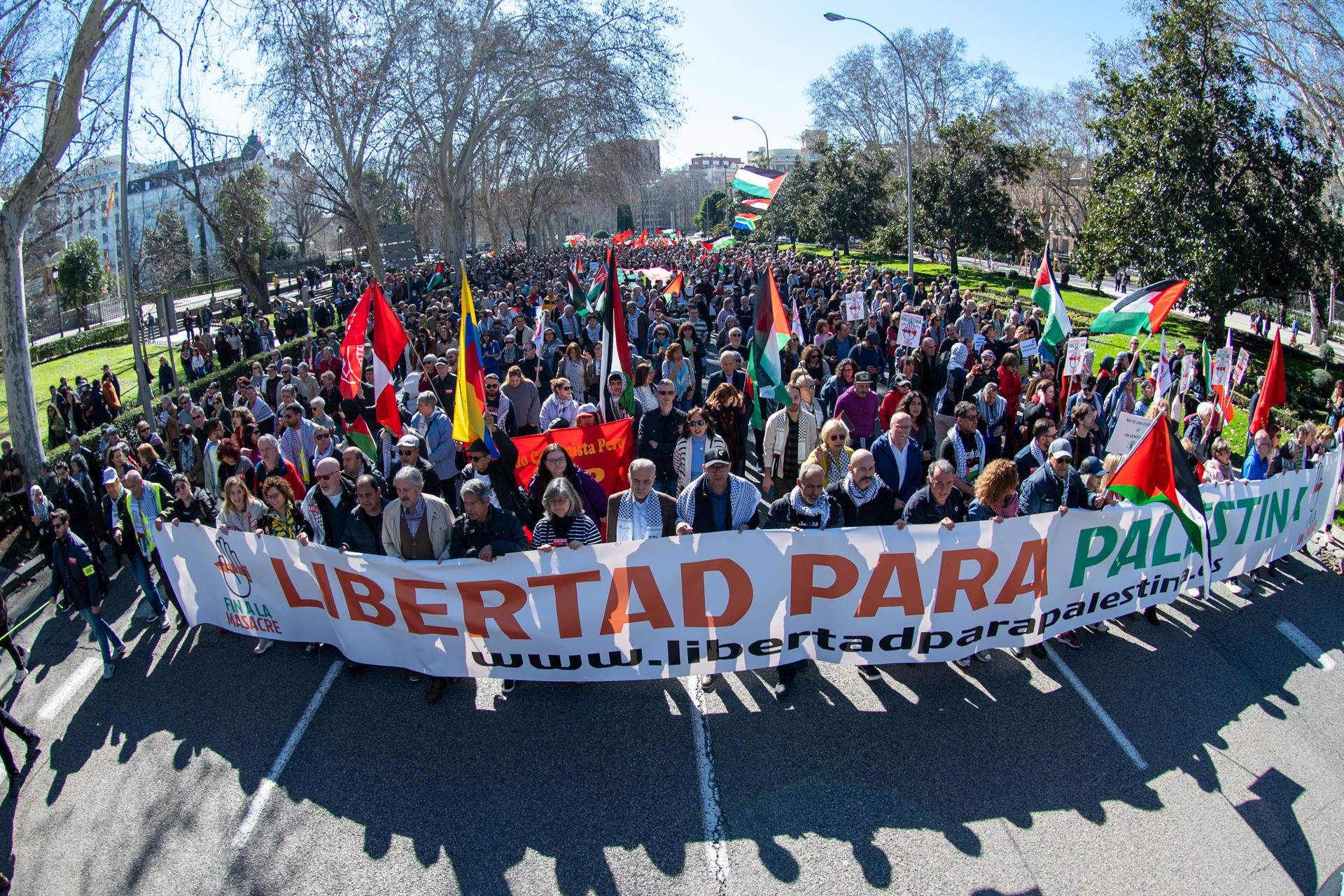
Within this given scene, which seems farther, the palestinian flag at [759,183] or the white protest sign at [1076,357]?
the palestinian flag at [759,183]

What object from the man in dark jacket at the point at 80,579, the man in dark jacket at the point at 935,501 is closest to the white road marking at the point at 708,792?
the man in dark jacket at the point at 935,501

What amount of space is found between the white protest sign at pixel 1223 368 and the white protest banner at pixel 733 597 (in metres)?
Answer: 5.09

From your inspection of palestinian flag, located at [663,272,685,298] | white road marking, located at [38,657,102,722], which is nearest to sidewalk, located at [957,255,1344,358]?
palestinian flag, located at [663,272,685,298]

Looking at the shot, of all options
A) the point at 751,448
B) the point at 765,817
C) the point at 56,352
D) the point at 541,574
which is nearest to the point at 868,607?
the point at 765,817

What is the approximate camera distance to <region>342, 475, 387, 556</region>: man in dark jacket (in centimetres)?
585

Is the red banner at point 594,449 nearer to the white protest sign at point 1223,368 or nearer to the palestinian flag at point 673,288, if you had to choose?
the white protest sign at point 1223,368

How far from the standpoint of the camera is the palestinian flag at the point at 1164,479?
533cm

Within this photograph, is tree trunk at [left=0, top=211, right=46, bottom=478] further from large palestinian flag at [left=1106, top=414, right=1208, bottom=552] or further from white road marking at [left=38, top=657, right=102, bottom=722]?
large palestinian flag at [left=1106, top=414, right=1208, bottom=552]

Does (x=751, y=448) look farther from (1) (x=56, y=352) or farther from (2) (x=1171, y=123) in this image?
(1) (x=56, y=352)

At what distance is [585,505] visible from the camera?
Result: 649cm

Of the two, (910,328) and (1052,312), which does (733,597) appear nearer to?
(1052,312)

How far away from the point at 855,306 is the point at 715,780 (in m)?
10.7

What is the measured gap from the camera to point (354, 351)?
32.0 feet

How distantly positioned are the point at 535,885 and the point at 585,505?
2931 millimetres
